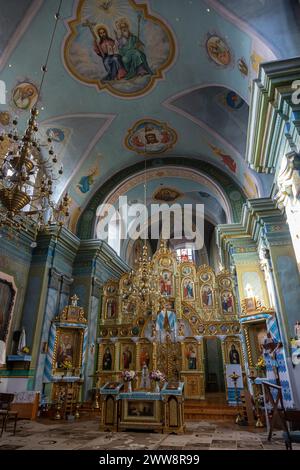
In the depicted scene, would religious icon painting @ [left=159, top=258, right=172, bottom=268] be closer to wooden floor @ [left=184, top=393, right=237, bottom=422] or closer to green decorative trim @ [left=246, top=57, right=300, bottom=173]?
wooden floor @ [left=184, top=393, right=237, bottom=422]

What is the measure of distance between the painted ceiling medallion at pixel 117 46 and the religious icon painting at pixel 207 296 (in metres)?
7.59

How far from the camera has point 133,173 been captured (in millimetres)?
14406

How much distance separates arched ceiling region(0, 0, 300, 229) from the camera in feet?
24.7

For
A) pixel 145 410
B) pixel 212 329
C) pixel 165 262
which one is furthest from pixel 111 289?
pixel 145 410

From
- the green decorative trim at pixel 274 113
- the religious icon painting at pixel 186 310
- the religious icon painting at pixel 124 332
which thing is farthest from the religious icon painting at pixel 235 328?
the green decorative trim at pixel 274 113

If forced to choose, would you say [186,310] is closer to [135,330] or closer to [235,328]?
[235,328]

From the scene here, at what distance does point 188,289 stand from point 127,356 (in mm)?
3482

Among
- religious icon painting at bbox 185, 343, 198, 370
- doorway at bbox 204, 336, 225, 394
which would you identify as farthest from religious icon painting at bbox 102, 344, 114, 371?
doorway at bbox 204, 336, 225, 394

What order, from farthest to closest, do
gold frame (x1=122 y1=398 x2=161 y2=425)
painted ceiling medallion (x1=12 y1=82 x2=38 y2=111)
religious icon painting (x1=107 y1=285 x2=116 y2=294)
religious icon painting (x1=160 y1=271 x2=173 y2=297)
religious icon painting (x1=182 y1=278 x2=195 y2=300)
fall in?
religious icon painting (x1=107 y1=285 x2=116 y2=294) → religious icon painting (x1=160 y1=271 x2=173 y2=297) → religious icon painting (x1=182 y1=278 x2=195 y2=300) → painted ceiling medallion (x1=12 y1=82 x2=38 y2=111) → gold frame (x1=122 y1=398 x2=161 y2=425)

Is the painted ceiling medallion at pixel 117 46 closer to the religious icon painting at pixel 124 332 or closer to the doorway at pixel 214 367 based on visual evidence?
the religious icon painting at pixel 124 332

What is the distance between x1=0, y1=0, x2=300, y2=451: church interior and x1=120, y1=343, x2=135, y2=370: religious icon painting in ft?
0.26

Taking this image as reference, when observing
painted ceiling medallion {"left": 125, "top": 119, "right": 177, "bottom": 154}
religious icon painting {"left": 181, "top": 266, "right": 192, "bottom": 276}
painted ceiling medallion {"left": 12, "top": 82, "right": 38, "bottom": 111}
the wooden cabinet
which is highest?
painted ceiling medallion {"left": 125, "top": 119, "right": 177, "bottom": 154}

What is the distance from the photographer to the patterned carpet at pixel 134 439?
17.2 ft

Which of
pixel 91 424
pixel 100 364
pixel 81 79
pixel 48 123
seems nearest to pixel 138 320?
pixel 100 364
